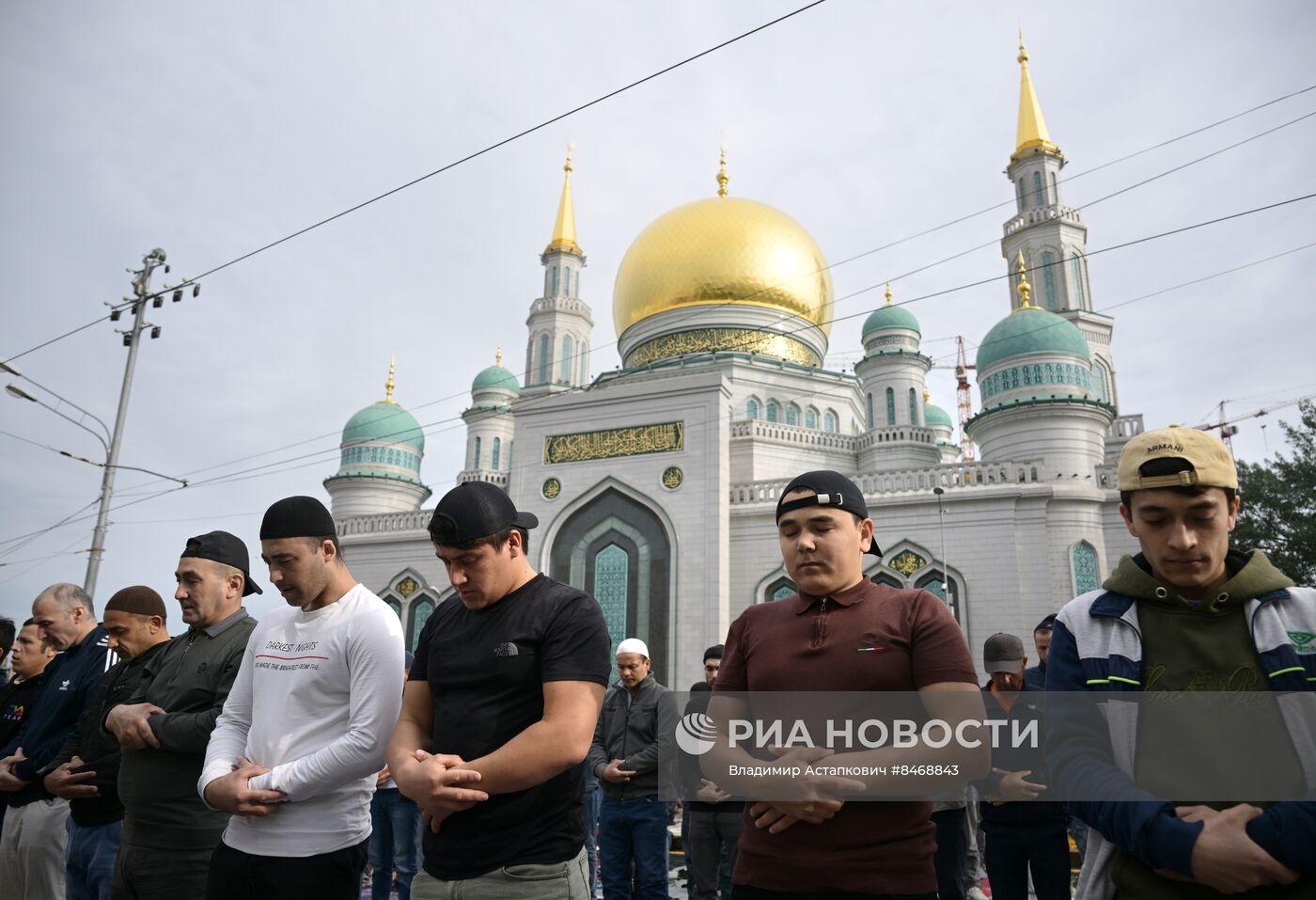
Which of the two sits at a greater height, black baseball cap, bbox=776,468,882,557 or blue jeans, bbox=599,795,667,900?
black baseball cap, bbox=776,468,882,557

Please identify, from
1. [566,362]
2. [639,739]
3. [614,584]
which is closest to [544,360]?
[566,362]

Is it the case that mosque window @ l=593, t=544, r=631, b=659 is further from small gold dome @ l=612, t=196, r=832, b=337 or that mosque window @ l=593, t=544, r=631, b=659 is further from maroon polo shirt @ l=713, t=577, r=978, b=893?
maroon polo shirt @ l=713, t=577, r=978, b=893

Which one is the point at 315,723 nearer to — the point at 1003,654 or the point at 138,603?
the point at 138,603

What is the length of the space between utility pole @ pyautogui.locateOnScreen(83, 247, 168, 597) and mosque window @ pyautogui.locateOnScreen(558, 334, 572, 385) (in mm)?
13408

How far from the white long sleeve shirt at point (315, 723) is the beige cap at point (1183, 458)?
1831 millimetres

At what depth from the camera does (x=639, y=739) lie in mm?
4414

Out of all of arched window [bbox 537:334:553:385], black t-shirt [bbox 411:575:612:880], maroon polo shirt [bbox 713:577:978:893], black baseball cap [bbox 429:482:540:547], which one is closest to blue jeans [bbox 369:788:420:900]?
black t-shirt [bbox 411:575:612:880]

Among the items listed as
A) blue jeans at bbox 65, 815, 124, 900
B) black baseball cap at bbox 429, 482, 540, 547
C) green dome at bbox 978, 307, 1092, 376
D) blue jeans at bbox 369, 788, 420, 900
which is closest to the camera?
black baseball cap at bbox 429, 482, 540, 547

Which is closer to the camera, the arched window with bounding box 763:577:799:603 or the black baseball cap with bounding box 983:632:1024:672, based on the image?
the black baseball cap with bounding box 983:632:1024:672

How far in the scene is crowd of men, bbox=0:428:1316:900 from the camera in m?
1.48

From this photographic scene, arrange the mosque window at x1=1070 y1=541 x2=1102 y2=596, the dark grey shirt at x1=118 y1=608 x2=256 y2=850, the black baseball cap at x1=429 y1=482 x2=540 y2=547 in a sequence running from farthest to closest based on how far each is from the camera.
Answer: the mosque window at x1=1070 y1=541 x2=1102 y2=596
the dark grey shirt at x1=118 y1=608 x2=256 y2=850
the black baseball cap at x1=429 y1=482 x2=540 y2=547

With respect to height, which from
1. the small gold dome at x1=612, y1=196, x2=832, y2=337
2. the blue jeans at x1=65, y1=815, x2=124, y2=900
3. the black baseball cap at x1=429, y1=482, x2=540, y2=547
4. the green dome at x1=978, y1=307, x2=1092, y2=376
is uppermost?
the small gold dome at x1=612, y1=196, x2=832, y2=337

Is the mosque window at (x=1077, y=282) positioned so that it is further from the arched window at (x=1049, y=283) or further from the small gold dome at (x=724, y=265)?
the small gold dome at (x=724, y=265)

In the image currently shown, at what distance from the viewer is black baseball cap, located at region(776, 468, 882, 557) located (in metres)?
1.97
